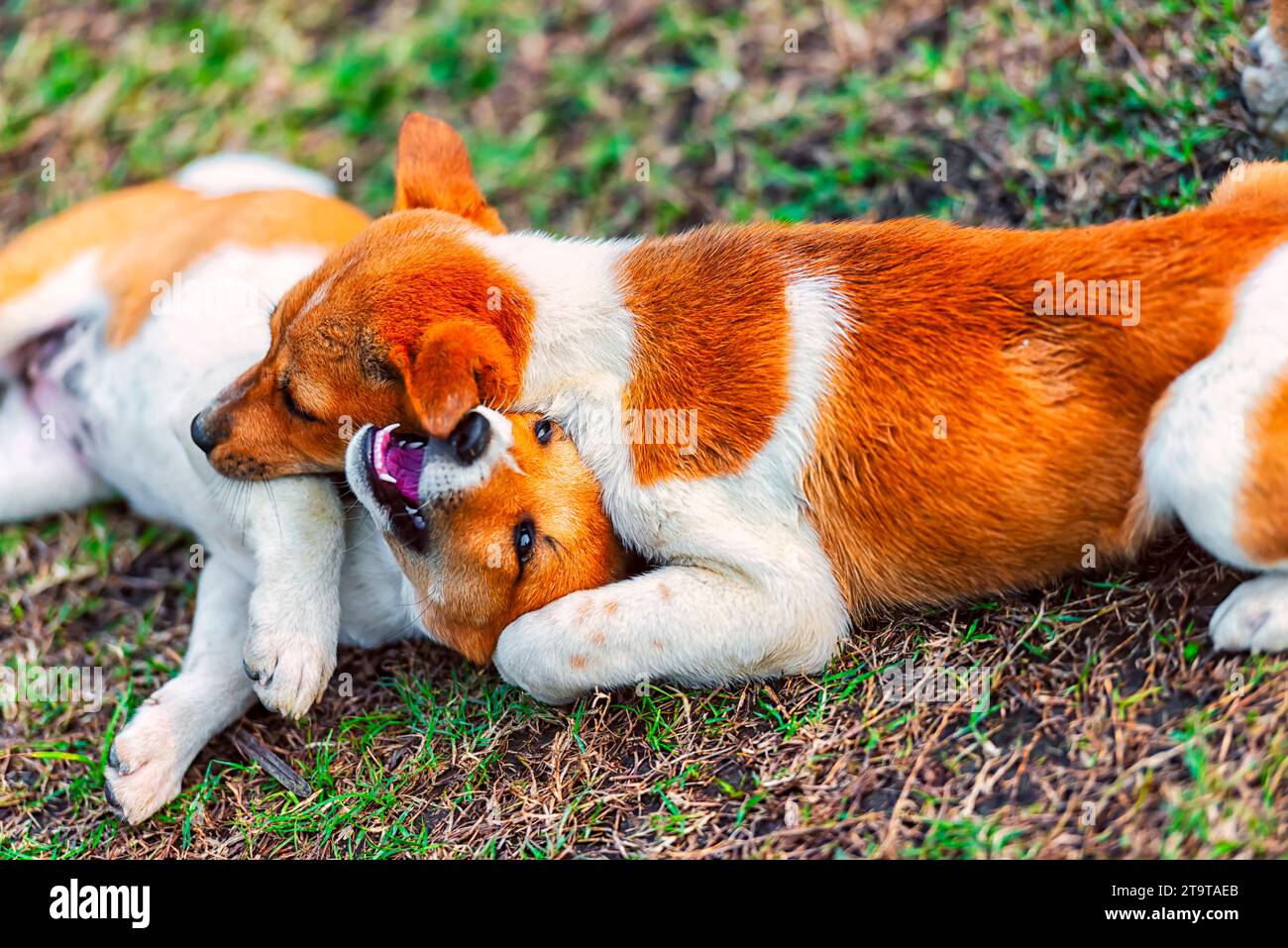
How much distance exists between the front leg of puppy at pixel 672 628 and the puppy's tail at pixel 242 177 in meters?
3.03

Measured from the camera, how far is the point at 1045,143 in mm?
5746

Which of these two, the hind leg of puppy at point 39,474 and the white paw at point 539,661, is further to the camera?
the hind leg of puppy at point 39,474

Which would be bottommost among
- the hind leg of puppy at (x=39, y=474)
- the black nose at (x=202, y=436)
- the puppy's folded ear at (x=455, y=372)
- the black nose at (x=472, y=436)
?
the hind leg of puppy at (x=39, y=474)

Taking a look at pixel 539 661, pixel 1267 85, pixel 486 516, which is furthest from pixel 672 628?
pixel 1267 85

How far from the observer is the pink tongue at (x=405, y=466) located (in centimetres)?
412

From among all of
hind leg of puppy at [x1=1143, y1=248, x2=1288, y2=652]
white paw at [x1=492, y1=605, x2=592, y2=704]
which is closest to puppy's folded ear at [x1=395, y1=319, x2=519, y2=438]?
white paw at [x1=492, y1=605, x2=592, y2=704]

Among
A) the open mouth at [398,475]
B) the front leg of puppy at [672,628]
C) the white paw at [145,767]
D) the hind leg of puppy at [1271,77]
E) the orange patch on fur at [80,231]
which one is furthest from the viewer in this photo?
the orange patch on fur at [80,231]

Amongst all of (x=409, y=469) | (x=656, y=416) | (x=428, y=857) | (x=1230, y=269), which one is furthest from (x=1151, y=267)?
(x=428, y=857)

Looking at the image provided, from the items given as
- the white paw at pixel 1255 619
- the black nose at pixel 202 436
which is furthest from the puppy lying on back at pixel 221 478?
the white paw at pixel 1255 619

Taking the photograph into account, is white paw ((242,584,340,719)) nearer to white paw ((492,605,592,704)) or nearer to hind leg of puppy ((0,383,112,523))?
white paw ((492,605,592,704))

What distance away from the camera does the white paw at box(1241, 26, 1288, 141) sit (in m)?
4.96

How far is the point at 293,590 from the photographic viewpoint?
4.49m

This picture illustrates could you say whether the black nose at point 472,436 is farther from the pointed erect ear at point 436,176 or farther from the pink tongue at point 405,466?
the pointed erect ear at point 436,176

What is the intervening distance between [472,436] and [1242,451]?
7.27 feet
